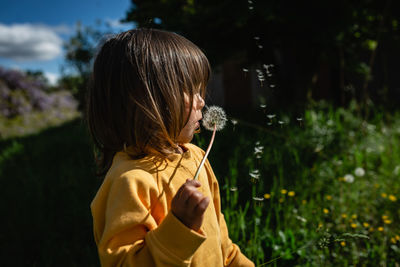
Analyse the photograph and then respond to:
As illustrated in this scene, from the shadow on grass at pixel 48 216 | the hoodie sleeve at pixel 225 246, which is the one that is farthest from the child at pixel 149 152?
the shadow on grass at pixel 48 216

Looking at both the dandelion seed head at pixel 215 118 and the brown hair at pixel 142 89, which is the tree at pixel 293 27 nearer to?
the dandelion seed head at pixel 215 118

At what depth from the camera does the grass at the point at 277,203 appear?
1.72m

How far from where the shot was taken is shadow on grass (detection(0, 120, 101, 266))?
196 cm

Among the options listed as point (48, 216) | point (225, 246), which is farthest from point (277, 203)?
point (48, 216)

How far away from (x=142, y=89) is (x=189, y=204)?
40 centimetres

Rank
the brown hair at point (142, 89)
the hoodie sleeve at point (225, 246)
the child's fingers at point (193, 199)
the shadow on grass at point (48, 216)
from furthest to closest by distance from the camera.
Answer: the shadow on grass at point (48, 216) → the hoodie sleeve at point (225, 246) → the brown hair at point (142, 89) → the child's fingers at point (193, 199)

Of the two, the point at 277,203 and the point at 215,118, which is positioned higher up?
the point at 215,118

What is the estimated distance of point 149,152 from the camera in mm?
999

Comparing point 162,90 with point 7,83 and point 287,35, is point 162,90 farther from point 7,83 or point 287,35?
point 7,83

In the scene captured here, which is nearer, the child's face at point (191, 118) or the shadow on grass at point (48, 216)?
the child's face at point (191, 118)

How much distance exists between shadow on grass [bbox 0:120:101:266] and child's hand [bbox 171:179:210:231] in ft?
3.01

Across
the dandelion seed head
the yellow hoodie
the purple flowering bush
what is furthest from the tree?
the purple flowering bush

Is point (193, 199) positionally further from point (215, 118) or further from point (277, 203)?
point (277, 203)

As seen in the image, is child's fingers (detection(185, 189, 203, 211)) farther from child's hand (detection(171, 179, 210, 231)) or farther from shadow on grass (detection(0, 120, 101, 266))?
shadow on grass (detection(0, 120, 101, 266))
